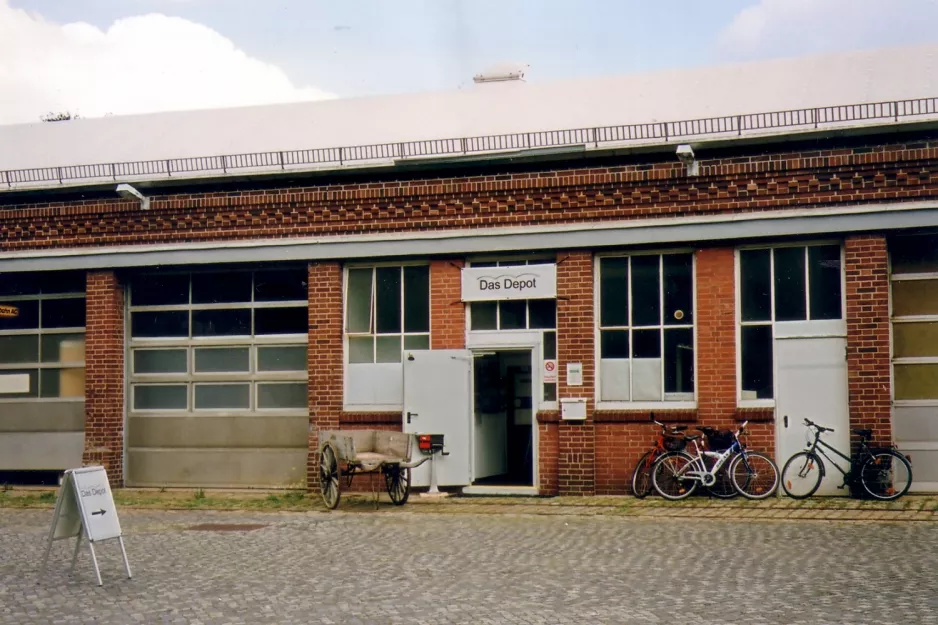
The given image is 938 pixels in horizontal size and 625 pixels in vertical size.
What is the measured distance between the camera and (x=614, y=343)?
1691cm

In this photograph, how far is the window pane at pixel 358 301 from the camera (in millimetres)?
17984

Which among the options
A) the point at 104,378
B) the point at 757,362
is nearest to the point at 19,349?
the point at 104,378

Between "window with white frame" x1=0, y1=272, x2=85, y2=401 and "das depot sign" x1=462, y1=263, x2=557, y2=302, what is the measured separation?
6.58 m

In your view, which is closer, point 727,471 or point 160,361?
point 727,471

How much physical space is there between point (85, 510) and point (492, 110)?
11216 millimetres

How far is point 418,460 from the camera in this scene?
16.8 m

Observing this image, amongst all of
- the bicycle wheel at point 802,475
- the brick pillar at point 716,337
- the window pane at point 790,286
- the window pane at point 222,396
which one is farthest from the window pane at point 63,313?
the bicycle wheel at point 802,475

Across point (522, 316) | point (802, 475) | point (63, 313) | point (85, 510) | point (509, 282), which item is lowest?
point (802, 475)

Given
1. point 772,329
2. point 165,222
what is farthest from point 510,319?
point 165,222

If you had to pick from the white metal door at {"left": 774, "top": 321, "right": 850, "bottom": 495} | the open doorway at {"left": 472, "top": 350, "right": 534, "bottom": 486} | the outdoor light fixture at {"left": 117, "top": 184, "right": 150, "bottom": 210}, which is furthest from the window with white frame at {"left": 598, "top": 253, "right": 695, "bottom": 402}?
the outdoor light fixture at {"left": 117, "top": 184, "right": 150, "bottom": 210}

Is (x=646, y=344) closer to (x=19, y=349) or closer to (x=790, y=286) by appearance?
(x=790, y=286)

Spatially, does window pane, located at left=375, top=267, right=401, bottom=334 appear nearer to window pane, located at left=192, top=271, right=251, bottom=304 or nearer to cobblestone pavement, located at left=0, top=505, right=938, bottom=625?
window pane, located at left=192, top=271, right=251, bottom=304

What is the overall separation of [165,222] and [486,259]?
5104 millimetres

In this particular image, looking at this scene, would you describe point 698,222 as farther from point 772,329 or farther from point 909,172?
point 909,172
